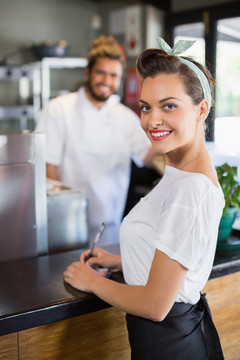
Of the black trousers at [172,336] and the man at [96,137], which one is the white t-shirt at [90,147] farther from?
the black trousers at [172,336]

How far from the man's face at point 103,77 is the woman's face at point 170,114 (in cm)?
163

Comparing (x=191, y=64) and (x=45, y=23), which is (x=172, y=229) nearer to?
(x=191, y=64)

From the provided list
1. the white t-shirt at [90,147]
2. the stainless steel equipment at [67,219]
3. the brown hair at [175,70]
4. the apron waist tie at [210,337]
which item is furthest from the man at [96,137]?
the brown hair at [175,70]

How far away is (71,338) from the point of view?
1.37 metres

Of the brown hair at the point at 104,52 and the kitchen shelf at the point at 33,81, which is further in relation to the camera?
the kitchen shelf at the point at 33,81

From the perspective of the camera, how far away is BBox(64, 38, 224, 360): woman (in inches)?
44.2

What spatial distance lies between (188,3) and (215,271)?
13.0ft

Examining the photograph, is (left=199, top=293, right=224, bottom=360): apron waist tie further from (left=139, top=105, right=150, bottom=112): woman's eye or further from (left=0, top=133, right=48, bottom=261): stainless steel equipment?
(left=0, top=133, right=48, bottom=261): stainless steel equipment

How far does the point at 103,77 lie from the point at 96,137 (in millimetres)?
386

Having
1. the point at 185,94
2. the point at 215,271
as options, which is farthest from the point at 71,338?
the point at 185,94

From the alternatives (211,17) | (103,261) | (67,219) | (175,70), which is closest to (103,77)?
(67,219)

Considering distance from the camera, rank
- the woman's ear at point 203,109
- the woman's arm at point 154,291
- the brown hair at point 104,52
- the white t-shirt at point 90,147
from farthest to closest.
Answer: the white t-shirt at point 90,147 < the brown hair at point 104,52 < the woman's ear at point 203,109 < the woman's arm at point 154,291

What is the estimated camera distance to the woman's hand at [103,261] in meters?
1.55

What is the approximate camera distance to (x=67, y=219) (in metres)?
1.84
